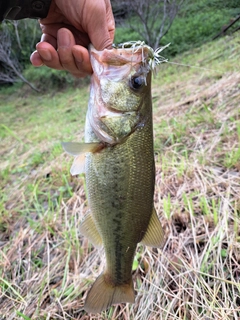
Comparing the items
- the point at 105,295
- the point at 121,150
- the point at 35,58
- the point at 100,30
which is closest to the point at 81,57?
the point at 100,30

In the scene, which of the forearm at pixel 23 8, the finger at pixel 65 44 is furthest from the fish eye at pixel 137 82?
the forearm at pixel 23 8

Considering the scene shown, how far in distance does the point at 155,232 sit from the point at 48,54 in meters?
1.05

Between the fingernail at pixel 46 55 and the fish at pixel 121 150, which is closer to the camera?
the fish at pixel 121 150

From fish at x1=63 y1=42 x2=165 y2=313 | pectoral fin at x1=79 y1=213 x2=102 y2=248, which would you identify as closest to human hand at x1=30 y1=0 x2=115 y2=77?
fish at x1=63 y1=42 x2=165 y2=313

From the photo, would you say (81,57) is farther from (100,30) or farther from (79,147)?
(79,147)

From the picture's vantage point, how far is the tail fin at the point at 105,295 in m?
1.59

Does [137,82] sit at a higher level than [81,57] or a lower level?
lower

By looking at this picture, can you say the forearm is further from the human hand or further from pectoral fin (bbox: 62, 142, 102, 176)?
pectoral fin (bbox: 62, 142, 102, 176)

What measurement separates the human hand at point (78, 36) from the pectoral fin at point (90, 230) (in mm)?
786

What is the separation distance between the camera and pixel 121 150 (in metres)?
1.49

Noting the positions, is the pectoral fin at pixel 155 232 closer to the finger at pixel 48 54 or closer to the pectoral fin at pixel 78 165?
the pectoral fin at pixel 78 165

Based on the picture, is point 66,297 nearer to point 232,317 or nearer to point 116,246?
point 116,246

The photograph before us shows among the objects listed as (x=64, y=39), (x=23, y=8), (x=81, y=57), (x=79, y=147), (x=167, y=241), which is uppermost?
(x=23, y=8)

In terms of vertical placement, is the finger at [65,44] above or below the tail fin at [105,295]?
above
